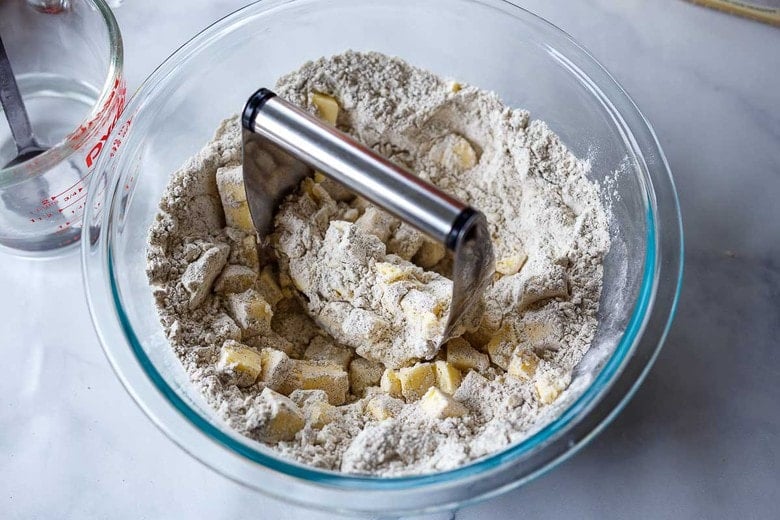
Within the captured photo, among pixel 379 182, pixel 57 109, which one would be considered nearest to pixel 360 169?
pixel 379 182

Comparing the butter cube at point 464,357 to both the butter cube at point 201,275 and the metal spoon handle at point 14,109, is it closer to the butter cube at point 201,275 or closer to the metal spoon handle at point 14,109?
the butter cube at point 201,275

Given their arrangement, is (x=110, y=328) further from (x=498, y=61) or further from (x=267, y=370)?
(x=498, y=61)

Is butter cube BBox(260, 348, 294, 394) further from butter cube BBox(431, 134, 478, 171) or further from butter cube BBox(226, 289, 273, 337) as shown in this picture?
butter cube BBox(431, 134, 478, 171)

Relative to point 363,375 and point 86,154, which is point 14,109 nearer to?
point 86,154

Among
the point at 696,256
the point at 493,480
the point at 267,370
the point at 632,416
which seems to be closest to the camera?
the point at 493,480

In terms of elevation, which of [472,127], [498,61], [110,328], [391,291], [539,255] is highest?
[498,61]

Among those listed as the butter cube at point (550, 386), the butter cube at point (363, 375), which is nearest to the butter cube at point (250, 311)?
the butter cube at point (363, 375)

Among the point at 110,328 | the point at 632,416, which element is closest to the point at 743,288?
the point at 632,416
